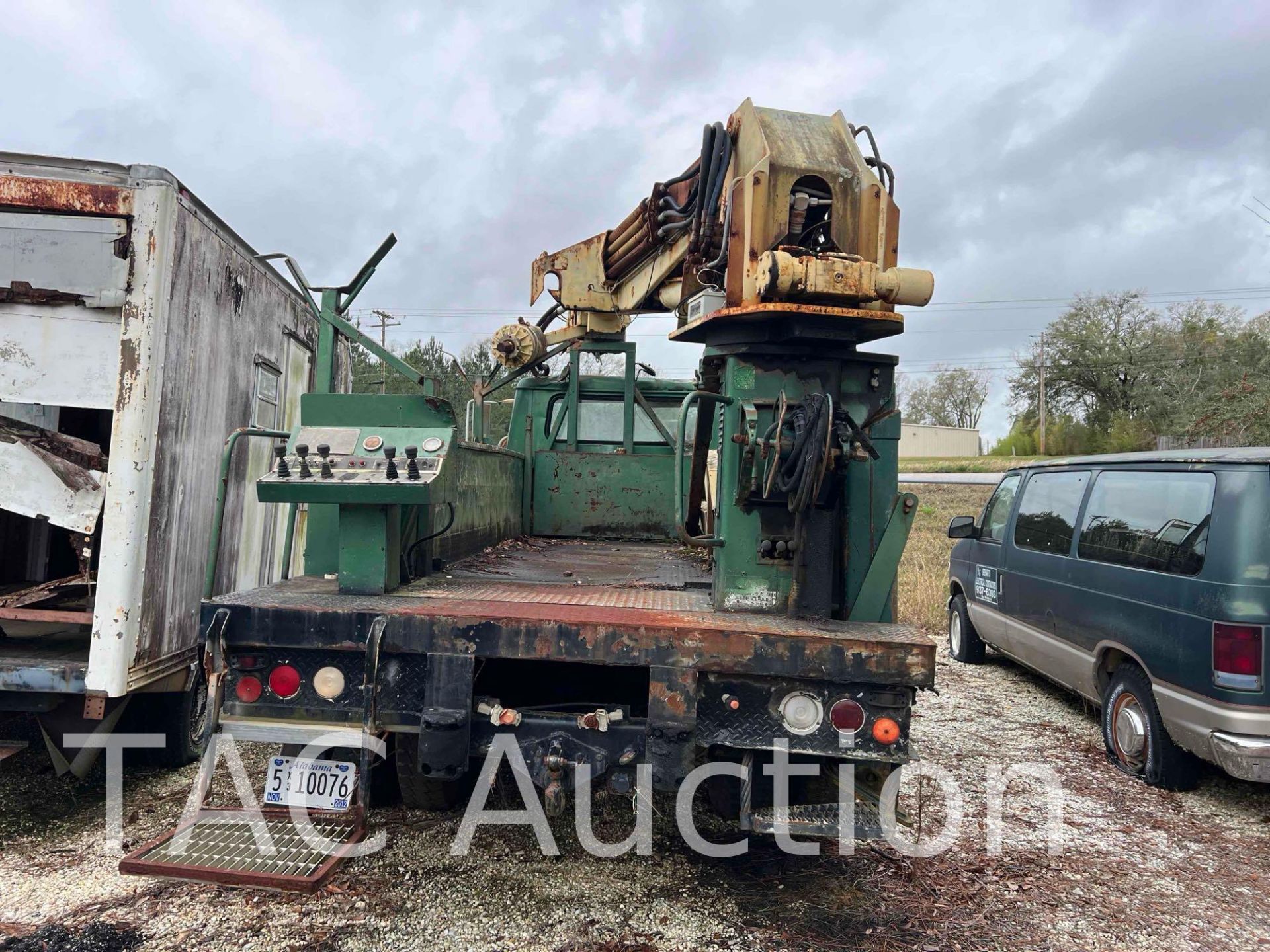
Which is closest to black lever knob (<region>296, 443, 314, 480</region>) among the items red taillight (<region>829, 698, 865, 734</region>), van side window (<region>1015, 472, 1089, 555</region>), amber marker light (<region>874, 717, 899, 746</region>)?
red taillight (<region>829, 698, 865, 734</region>)

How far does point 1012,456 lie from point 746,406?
40932 millimetres

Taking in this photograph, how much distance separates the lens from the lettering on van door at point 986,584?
717cm

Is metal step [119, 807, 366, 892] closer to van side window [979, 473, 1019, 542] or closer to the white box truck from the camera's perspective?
the white box truck

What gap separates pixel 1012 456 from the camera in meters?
40.4

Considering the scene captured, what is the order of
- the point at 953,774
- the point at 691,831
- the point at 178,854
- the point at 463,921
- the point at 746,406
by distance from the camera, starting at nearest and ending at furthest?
the point at 178,854
the point at 463,921
the point at 746,406
the point at 691,831
the point at 953,774

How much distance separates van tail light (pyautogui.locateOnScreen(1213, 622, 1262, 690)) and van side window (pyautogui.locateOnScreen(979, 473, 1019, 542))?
2.83 m

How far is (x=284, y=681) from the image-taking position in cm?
305

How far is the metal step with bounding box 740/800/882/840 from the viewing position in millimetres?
2871

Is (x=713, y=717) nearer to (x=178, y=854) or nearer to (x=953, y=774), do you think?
(x=178, y=854)

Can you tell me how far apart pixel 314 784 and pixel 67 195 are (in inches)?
106

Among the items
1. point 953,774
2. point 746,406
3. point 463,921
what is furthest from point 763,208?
point 953,774

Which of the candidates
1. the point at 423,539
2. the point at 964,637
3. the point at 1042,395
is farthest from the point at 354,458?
the point at 1042,395

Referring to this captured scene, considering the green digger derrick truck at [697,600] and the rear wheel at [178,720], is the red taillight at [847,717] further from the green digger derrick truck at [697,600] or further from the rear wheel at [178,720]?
the rear wheel at [178,720]

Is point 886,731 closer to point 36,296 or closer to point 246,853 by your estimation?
point 246,853
